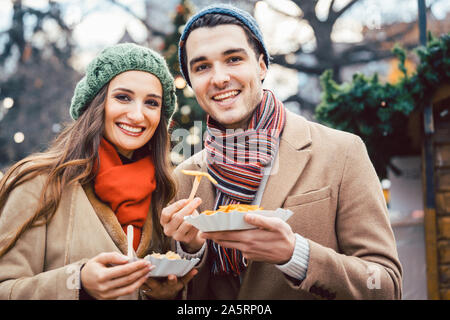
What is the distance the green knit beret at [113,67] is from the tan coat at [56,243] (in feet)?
2.22

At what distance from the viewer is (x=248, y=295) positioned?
2.33m

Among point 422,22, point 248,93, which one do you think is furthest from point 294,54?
point 248,93

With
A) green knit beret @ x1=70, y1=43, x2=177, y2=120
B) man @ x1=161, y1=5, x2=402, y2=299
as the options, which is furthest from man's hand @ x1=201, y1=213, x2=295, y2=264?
green knit beret @ x1=70, y1=43, x2=177, y2=120

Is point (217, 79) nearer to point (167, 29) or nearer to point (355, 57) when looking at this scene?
point (355, 57)

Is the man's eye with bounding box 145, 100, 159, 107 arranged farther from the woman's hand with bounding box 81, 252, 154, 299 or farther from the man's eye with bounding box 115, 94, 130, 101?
the woman's hand with bounding box 81, 252, 154, 299

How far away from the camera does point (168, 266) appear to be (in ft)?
6.82

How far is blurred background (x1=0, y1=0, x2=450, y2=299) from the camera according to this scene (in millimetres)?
4406

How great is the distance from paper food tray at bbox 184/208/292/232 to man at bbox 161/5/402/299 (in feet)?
0.18

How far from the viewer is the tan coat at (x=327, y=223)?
6.82 ft

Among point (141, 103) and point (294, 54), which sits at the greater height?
point (294, 54)

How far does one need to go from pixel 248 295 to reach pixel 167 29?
12.2 meters

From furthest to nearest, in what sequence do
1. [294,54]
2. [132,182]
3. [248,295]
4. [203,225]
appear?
[294,54]
[132,182]
[248,295]
[203,225]

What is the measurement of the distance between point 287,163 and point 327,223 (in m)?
0.46

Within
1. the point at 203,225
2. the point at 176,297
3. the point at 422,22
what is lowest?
the point at 176,297
